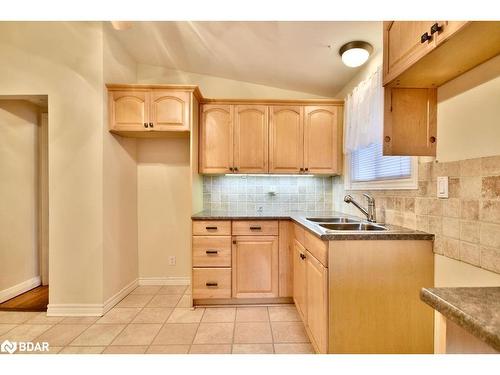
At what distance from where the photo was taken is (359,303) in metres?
1.49

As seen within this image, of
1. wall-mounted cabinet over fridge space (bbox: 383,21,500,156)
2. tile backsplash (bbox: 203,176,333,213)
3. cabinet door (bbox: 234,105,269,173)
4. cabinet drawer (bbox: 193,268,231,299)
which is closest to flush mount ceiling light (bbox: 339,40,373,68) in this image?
wall-mounted cabinet over fridge space (bbox: 383,21,500,156)

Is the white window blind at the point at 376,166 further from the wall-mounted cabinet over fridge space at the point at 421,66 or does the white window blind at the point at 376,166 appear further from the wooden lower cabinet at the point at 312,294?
the wooden lower cabinet at the point at 312,294

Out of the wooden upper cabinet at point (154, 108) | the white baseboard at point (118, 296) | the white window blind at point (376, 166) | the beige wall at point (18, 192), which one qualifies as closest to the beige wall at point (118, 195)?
the white baseboard at point (118, 296)

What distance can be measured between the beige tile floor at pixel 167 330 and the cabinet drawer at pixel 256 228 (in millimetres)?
740

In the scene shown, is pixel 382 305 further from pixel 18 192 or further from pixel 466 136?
pixel 18 192

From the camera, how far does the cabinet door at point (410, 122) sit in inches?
56.4

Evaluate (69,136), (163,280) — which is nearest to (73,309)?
(163,280)

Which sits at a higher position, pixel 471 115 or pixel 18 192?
pixel 471 115

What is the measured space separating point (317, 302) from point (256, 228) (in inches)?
38.3

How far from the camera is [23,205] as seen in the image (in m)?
2.80

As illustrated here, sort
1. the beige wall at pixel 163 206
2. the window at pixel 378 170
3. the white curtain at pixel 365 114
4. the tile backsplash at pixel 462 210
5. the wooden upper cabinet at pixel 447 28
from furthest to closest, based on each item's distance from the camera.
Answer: the beige wall at pixel 163 206, the white curtain at pixel 365 114, the window at pixel 378 170, the tile backsplash at pixel 462 210, the wooden upper cabinet at pixel 447 28

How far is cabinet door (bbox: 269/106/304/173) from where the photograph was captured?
283 centimetres
